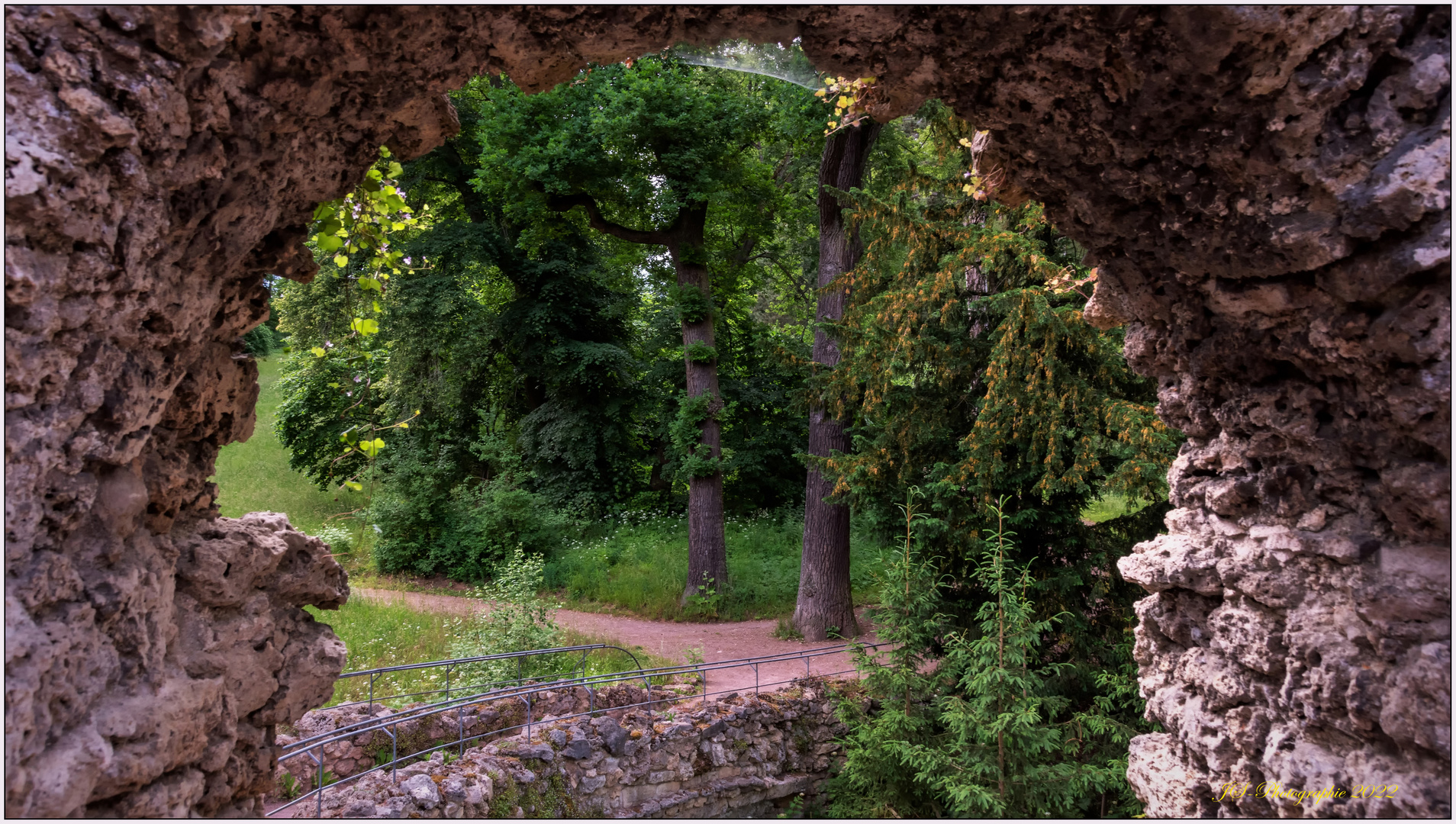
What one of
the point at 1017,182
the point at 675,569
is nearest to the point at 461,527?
the point at 675,569

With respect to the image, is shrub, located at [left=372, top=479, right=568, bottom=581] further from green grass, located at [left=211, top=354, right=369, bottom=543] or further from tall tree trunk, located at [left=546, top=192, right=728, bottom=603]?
tall tree trunk, located at [left=546, top=192, right=728, bottom=603]

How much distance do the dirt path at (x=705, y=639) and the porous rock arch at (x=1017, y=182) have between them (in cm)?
673

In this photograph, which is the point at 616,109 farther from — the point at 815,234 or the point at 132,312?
the point at 132,312

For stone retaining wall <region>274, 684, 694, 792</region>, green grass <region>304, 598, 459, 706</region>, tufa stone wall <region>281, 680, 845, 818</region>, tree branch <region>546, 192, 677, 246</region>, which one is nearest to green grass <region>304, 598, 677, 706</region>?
green grass <region>304, 598, 459, 706</region>

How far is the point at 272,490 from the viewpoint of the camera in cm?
1975

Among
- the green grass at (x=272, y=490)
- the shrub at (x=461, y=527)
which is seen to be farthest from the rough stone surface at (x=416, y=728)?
the green grass at (x=272, y=490)

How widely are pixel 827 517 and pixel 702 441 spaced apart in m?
2.83

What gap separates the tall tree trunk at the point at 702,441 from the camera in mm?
14141

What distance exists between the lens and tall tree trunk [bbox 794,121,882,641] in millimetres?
12266

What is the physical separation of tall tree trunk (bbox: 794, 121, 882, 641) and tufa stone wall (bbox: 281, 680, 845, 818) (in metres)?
3.31

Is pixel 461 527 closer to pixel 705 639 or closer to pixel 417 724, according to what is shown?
pixel 705 639

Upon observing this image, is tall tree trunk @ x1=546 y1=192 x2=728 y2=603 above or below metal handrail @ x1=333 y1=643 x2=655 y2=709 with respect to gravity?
above

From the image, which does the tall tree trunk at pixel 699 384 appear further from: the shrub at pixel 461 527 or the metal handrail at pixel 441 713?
the metal handrail at pixel 441 713

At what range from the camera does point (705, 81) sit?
1366 centimetres
